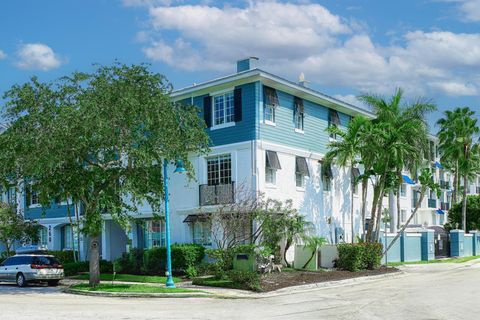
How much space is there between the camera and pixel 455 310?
16.8 m

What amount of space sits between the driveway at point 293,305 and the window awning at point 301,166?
9049 mm

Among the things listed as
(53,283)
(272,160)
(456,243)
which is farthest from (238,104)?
(456,243)

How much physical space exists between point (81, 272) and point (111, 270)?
7.92 feet

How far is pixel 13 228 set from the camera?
126ft

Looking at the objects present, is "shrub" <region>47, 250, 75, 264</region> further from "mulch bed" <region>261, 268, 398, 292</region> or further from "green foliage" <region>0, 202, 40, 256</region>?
"mulch bed" <region>261, 268, 398, 292</region>

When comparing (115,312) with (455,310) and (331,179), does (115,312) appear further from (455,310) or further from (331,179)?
(331,179)

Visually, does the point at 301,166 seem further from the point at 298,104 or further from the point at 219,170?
the point at 219,170

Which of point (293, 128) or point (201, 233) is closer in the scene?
point (201, 233)

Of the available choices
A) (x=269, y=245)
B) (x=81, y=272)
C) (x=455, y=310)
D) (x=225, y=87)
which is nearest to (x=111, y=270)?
(x=81, y=272)

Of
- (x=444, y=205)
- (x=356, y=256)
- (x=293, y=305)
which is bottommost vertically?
(x=293, y=305)

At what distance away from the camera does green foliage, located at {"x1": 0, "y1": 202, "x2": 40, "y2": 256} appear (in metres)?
37.7

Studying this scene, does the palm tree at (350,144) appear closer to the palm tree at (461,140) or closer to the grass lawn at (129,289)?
the grass lawn at (129,289)

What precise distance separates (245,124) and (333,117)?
7.93 metres

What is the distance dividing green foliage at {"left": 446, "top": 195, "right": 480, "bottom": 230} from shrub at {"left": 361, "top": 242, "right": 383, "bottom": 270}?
81.0 feet
